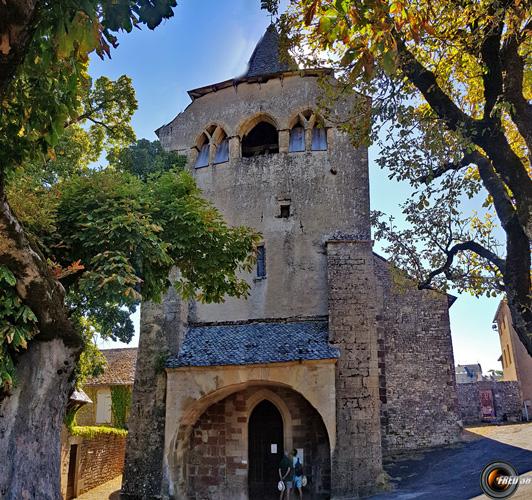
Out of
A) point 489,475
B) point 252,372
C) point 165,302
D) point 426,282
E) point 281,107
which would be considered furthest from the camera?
point 281,107

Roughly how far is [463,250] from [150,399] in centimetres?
989

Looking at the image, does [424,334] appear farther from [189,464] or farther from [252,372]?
[189,464]

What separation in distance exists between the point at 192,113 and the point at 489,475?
47.3 feet

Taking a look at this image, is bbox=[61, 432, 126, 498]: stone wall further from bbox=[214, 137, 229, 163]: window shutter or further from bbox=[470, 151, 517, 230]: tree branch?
bbox=[470, 151, 517, 230]: tree branch

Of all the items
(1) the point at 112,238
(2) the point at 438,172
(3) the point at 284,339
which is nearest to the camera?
(2) the point at 438,172

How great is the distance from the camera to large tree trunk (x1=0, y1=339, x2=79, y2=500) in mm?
6699

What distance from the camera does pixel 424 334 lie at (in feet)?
62.8

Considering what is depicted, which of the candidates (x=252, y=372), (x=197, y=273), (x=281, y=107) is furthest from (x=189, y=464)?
(x=281, y=107)

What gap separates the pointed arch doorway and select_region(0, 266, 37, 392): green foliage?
9.36 metres

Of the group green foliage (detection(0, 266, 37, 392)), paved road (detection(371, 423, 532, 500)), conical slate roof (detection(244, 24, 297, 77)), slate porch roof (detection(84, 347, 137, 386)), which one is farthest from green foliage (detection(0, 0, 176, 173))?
slate porch roof (detection(84, 347, 137, 386))

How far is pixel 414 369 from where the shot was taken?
18750 mm

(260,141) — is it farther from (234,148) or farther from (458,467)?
(458,467)

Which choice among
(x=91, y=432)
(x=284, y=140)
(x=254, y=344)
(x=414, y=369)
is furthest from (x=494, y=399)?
(x=91, y=432)

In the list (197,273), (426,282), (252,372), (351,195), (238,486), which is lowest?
(238,486)
